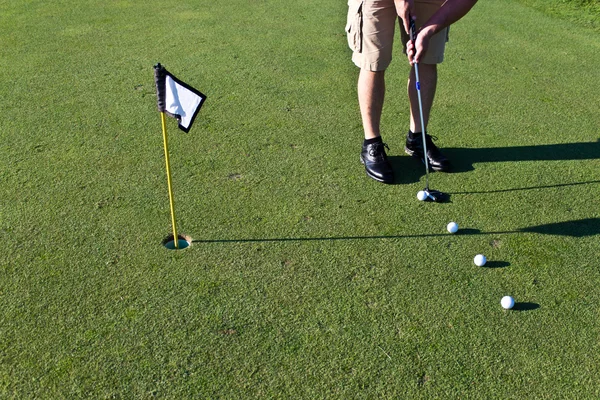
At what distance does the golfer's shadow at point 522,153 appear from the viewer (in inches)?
144

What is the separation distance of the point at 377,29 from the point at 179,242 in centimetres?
157

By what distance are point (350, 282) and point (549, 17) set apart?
5031 mm

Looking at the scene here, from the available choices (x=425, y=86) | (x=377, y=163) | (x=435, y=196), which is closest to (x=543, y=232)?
(x=435, y=196)

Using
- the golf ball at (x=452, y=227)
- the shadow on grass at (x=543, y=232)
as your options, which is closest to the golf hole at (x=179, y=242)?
the shadow on grass at (x=543, y=232)

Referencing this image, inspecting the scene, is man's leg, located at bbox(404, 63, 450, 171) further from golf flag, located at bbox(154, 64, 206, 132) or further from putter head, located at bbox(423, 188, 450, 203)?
golf flag, located at bbox(154, 64, 206, 132)

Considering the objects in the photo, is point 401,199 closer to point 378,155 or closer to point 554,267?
point 378,155

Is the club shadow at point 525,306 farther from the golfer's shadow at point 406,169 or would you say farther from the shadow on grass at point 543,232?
the golfer's shadow at point 406,169

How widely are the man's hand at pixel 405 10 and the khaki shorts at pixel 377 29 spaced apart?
0.21 feet

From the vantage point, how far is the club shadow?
2525 millimetres

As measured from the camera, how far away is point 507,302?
2498 millimetres

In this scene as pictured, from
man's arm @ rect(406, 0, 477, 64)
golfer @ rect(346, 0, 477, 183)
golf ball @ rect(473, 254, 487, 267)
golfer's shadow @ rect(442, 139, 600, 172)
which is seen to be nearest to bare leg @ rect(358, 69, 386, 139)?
golfer @ rect(346, 0, 477, 183)

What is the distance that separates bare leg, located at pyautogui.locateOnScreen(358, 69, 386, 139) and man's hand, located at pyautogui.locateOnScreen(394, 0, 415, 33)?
0.34m

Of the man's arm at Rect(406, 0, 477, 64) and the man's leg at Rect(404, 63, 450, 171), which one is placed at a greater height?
the man's arm at Rect(406, 0, 477, 64)

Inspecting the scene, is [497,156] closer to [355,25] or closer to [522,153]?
[522,153]
